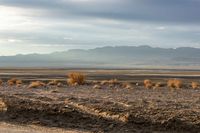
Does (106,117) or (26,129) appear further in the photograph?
(106,117)

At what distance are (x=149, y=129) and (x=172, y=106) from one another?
21.2 ft

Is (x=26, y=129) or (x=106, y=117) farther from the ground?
(x=106, y=117)

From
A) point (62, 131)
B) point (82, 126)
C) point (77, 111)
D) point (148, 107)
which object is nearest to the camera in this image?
point (62, 131)

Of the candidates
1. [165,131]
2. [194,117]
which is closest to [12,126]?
[165,131]

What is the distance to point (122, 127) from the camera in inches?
712

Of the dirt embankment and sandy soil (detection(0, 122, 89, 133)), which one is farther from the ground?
the dirt embankment

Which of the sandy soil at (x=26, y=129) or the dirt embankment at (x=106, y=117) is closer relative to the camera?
the sandy soil at (x=26, y=129)

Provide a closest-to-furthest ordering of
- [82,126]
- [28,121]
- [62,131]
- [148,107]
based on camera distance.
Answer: [62,131] < [82,126] < [28,121] < [148,107]

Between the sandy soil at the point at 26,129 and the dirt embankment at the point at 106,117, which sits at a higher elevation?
the dirt embankment at the point at 106,117

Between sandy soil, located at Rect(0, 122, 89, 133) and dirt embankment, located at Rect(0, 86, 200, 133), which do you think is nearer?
sandy soil, located at Rect(0, 122, 89, 133)

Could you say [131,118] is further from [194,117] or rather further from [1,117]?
[1,117]

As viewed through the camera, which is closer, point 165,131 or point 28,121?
point 165,131

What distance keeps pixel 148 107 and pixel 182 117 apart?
3.50 m

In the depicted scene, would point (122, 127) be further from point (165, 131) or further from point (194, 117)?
point (194, 117)
